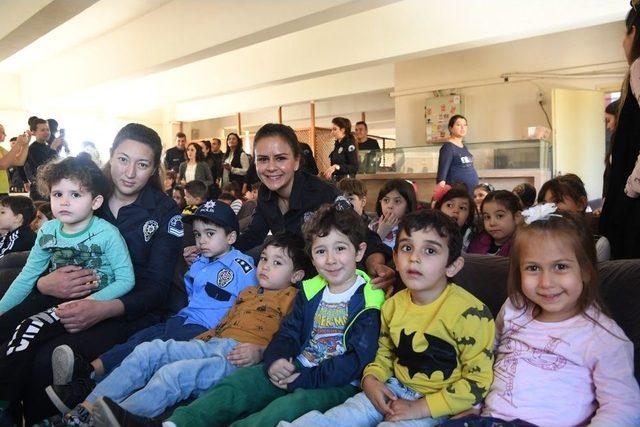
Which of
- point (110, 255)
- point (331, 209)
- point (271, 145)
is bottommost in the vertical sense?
point (110, 255)

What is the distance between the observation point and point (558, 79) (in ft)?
25.8

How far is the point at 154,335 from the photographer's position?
6.92 ft

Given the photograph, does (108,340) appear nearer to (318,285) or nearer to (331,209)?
(318,285)

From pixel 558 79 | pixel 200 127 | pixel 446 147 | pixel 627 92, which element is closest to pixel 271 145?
pixel 627 92

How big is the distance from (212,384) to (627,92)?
6.40 ft

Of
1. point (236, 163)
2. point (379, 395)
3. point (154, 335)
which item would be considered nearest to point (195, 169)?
point (236, 163)

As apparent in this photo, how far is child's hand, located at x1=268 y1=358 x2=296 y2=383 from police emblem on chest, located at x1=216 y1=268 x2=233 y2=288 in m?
0.62

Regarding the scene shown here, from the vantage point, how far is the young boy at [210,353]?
5.43 feet

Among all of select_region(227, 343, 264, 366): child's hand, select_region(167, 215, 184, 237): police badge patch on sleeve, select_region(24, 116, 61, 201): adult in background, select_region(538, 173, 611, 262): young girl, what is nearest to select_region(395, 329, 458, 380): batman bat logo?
select_region(227, 343, 264, 366): child's hand

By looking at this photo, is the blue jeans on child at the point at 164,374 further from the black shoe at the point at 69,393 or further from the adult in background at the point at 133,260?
the adult in background at the point at 133,260

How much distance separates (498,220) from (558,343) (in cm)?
151

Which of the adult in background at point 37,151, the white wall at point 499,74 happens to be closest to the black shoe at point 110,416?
the adult in background at point 37,151

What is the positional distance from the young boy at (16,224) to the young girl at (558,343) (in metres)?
2.98

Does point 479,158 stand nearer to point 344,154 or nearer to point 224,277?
point 344,154
